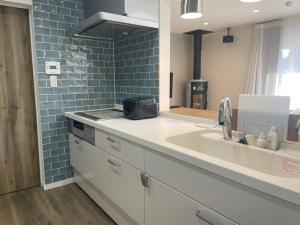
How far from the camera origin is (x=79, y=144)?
2154 millimetres

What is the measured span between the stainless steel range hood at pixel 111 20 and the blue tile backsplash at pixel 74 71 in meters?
0.13

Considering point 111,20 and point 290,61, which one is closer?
point 111,20

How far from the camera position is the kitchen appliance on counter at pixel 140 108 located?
1.88 m

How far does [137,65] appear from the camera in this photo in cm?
228

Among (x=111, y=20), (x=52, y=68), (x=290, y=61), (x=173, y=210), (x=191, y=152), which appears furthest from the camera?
(x=290, y=61)

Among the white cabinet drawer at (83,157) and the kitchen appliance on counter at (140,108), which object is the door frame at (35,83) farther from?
the kitchen appliance on counter at (140,108)

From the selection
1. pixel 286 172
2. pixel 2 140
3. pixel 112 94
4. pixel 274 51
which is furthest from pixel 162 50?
pixel 274 51

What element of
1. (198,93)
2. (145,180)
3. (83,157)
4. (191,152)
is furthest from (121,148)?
(198,93)

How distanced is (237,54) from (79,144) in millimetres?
4714

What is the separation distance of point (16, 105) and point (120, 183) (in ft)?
4.73

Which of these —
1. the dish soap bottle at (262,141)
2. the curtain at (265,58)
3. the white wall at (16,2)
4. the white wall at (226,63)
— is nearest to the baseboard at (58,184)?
the white wall at (16,2)

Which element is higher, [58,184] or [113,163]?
[113,163]

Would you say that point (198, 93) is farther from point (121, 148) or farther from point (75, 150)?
point (121, 148)

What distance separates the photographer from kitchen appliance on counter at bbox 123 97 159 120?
1.88 m
